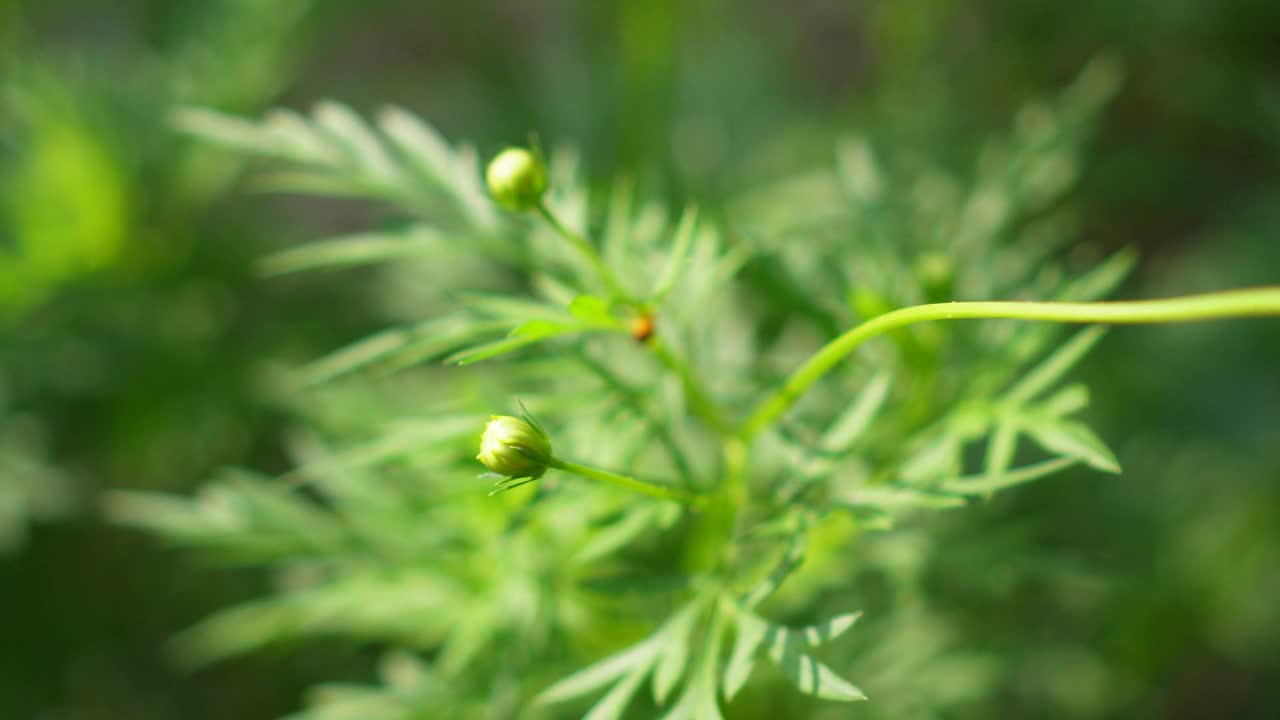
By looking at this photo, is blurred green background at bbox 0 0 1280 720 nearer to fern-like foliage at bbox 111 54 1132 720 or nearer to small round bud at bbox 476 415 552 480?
fern-like foliage at bbox 111 54 1132 720

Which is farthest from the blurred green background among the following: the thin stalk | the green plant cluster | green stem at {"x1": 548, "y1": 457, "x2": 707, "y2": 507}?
green stem at {"x1": 548, "y1": 457, "x2": 707, "y2": 507}

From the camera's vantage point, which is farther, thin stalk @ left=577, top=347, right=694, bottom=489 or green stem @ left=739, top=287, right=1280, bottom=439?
thin stalk @ left=577, top=347, right=694, bottom=489

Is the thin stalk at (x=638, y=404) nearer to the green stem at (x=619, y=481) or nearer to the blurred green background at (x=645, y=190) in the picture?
the green stem at (x=619, y=481)

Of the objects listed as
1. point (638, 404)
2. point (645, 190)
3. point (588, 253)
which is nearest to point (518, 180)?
point (588, 253)

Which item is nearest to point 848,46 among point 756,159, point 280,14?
point 756,159

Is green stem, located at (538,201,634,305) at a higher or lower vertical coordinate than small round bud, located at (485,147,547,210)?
Answer: lower

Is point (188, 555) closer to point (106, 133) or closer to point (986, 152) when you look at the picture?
point (106, 133)
